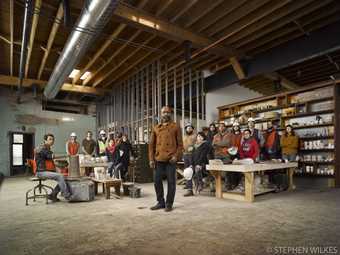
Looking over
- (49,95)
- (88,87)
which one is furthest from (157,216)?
(88,87)

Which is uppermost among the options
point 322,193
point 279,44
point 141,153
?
point 279,44

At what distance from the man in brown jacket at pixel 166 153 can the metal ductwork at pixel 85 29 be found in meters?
1.84

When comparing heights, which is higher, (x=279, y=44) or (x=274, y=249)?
(x=279, y=44)

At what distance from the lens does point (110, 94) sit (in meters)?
12.0

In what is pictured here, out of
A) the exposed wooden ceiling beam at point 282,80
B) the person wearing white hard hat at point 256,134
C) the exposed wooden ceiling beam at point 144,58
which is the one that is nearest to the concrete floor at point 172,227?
the person wearing white hard hat at point 256,134

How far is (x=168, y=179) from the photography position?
394 centimetres

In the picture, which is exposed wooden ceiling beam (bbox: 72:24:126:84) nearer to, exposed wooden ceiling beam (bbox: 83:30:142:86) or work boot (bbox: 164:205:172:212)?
exposed wooden ceiling beam (bbox: 83:30:142:86)

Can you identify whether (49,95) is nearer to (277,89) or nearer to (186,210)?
(186,210)

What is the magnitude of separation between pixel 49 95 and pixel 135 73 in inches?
129

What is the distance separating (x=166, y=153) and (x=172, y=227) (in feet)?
3.80

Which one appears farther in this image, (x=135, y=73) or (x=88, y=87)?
(x=88, y=87)

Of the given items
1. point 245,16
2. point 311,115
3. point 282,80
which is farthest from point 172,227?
point 282,80

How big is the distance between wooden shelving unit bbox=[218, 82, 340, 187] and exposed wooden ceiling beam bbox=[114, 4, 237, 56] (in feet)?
9.21

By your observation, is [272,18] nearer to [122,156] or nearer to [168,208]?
[168,208]
